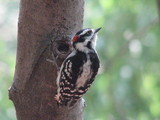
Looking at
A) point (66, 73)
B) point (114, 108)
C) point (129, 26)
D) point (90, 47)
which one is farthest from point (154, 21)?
point (66, 73)

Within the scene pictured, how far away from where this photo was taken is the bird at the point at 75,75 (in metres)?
3.30

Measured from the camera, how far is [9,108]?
514 centimetres

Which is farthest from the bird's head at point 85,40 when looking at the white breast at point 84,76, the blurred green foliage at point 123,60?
the blurred green foliage at point 123,60

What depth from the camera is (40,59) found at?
3391mm

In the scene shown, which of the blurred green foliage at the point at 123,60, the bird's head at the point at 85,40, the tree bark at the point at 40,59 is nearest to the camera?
the tree bark at the point at 40,59

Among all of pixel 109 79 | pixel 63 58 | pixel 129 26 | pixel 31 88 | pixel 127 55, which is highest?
pixel 129 26

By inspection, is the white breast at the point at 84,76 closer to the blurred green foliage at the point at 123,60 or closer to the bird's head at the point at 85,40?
the bird's head at the point at 85,40

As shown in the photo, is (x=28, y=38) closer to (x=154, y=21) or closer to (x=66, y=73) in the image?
(x=66, y=73)

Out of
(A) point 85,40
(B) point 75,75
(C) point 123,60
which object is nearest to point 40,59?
(B) point 75,75

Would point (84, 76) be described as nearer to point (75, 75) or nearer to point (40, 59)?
point (75, 75)

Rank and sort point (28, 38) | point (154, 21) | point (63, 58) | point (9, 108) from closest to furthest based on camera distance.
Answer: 1. point (28, 38)
2. point (63, 58)
3. point (9, 108)
4. point (154, 21)

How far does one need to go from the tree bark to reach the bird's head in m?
0.16

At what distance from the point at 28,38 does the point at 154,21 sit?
267cm

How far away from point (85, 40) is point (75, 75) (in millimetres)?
457
